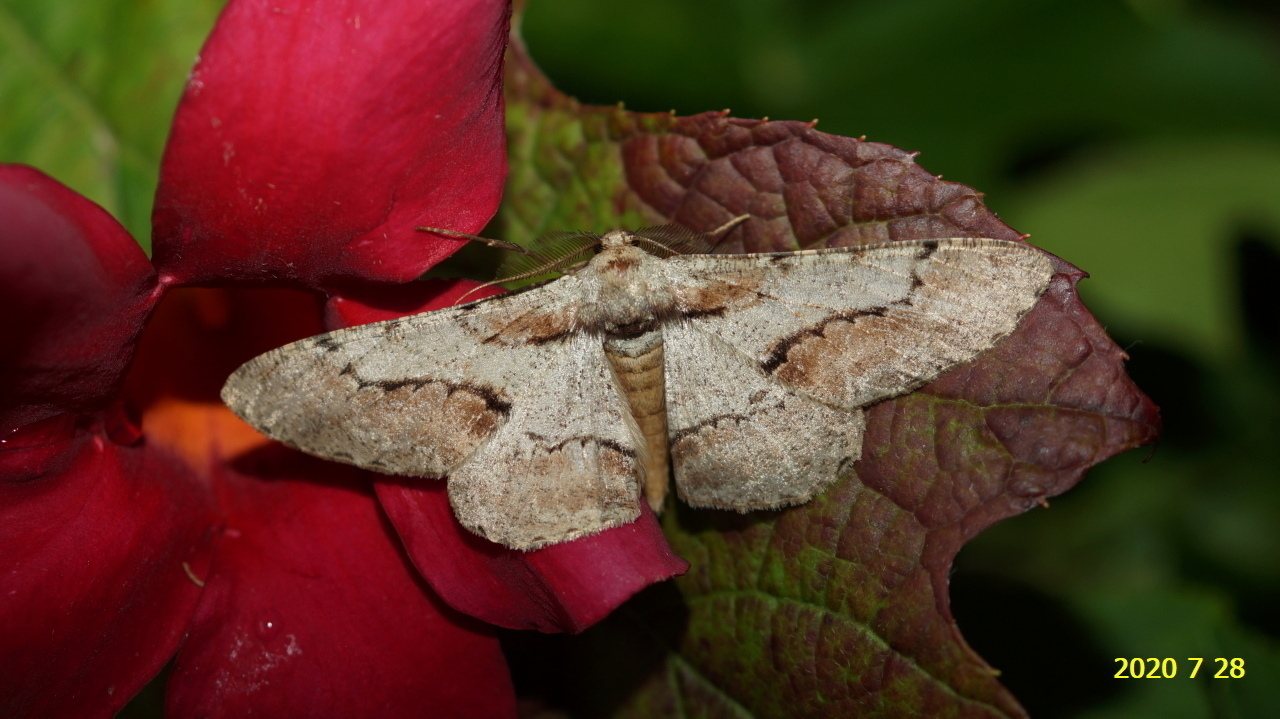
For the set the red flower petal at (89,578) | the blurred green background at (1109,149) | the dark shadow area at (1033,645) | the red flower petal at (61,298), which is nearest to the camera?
the red flower petal at (61,298)

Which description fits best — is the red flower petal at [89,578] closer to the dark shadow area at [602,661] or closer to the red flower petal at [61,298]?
the red flower petal at [61,298]

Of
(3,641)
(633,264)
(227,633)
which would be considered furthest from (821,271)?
(3,641)

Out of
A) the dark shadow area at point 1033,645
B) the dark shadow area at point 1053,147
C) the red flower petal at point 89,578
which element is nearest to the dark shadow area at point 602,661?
the red flower petal at point 89,578

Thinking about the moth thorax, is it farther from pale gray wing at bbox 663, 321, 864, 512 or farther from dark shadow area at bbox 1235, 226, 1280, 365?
dark shadow area at bbox 1235, 226, 1280, 365

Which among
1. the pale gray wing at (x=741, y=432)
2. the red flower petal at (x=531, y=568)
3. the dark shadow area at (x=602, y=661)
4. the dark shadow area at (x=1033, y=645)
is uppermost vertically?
the pale gray wing at (x=741, y=432)

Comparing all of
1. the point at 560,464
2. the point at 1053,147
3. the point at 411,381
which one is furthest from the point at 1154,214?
the point at 411,381

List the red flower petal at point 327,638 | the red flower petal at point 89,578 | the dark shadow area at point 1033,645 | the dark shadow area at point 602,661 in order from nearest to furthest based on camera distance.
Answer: the red flower petal at point 89,578 → the red flower petal at point 327,638 → the dark shadow area at point 602,661 → the dark shadow area at point 1033,645
